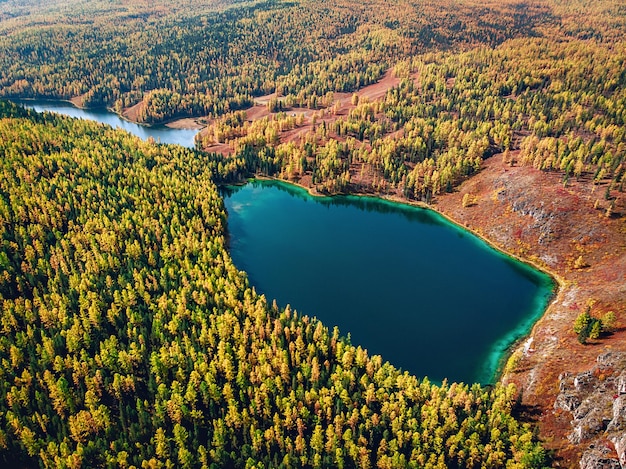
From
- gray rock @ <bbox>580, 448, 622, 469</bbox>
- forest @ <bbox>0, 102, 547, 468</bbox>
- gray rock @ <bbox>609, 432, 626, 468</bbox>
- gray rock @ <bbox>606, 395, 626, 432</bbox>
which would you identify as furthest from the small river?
gray rock @ <bbox>609, 432, 626, 468</bbox>

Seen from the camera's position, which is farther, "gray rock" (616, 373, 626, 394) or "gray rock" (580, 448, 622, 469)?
"gray rock" (616, 373, 626, 394)

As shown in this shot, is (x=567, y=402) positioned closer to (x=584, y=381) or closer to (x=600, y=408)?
(x=584, y=381)

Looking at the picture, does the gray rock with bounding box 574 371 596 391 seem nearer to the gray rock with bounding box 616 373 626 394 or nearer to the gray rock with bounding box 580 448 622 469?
the gray rock with bounding box 616 373 626 394

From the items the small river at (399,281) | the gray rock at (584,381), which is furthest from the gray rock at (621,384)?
the small river at (399,281)

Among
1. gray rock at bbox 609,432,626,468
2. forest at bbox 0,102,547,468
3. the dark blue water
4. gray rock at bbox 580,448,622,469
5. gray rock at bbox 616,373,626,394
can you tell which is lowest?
the dark blue water

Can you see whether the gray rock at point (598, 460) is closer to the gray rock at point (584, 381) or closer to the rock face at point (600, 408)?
the rock face at point (600, 408)

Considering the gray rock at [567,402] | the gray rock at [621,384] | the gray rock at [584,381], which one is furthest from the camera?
the gray rock at [584,381]
